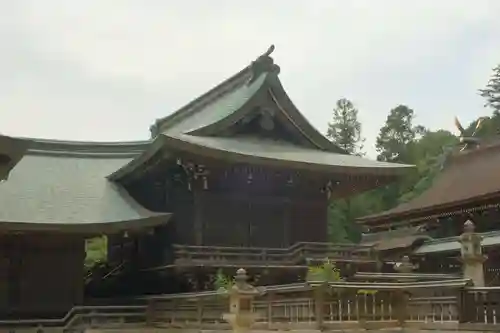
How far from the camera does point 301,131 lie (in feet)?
76.4

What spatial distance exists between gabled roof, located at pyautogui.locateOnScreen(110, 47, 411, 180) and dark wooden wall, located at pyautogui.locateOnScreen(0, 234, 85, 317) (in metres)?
3.52

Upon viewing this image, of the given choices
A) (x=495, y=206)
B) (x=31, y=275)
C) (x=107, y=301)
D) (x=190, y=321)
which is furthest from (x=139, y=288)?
(x=495, y=206)

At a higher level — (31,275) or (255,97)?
(255,97)

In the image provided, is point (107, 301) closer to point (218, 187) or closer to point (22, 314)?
point (22, 314)

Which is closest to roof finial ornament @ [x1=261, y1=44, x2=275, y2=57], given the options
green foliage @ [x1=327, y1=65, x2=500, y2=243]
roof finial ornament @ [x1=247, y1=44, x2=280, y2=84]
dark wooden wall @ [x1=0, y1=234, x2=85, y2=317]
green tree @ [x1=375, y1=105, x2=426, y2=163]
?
roof finial ornament @ [x1=247, y1=44, x2=280, y2=84]

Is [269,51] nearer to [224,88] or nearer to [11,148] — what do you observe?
[224,88]

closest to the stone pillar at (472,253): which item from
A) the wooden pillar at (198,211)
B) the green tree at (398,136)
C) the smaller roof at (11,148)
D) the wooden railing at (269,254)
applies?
the wooden railing at (269,254)

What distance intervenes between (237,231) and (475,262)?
7414 mm

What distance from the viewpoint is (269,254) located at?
2002cm

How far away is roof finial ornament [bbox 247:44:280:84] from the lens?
2336 cm

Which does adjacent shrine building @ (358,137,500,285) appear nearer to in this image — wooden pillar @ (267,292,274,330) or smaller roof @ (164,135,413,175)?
smaller roof @ (164,135,413,175)

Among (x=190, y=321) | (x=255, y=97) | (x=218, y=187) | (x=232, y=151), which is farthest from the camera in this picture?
(x=255, y=97)

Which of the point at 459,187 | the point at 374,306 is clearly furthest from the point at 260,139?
the point at 459,187

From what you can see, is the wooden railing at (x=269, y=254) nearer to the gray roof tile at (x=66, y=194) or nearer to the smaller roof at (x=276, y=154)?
the gray roof tile at (x=66, y=194)
